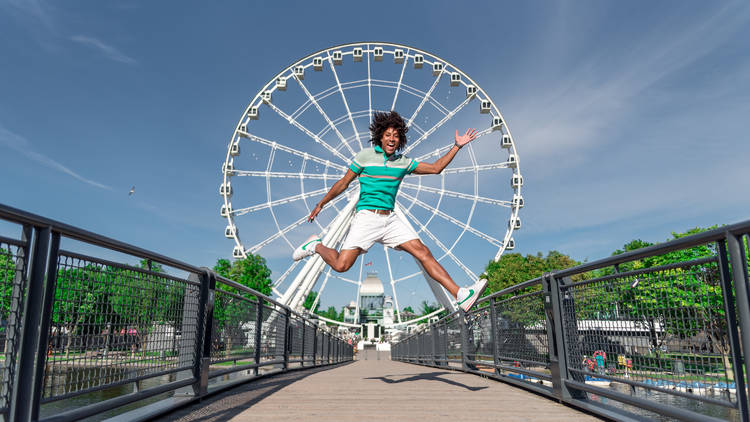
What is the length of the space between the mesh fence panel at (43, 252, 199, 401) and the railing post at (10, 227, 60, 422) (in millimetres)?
74

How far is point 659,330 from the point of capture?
265cm

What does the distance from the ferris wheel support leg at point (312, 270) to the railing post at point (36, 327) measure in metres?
18.5

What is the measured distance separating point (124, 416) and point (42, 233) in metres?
1.13

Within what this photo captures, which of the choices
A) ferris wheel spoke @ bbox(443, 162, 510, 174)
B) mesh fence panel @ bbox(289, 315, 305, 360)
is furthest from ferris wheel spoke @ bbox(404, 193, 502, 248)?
mesh fence panel @ bbox(289, 315, 305, 360)

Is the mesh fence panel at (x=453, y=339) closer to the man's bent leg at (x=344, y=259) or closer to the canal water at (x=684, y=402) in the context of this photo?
the man's bent leg at (x=344, y=259)

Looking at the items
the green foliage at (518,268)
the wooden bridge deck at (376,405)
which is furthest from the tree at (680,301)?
the green foliage at (518,268)

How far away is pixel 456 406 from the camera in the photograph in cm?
337

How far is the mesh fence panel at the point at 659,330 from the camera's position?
87.4 inches

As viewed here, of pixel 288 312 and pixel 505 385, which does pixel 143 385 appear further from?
pixel 288 312

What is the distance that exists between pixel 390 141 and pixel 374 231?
91 cm

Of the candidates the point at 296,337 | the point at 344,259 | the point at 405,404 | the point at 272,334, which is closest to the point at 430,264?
the point at 344,259

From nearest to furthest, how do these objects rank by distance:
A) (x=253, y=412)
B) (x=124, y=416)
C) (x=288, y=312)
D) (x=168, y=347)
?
(x=124, y=416) < (x=253, y=412) < (x=168, y=347) < (x=288, y=312)

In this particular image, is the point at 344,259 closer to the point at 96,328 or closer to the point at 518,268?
the point at 96,328

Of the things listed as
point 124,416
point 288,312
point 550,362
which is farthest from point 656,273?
point 288,312
